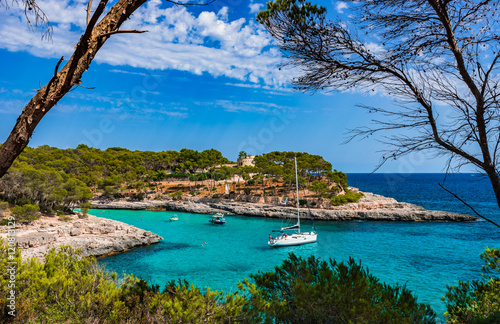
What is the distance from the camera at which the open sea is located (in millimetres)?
14375

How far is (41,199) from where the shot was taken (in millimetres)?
23000

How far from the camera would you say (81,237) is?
17422 mm

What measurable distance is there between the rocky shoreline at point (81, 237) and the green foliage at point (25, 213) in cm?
53

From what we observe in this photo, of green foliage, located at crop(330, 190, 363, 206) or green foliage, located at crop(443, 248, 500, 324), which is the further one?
green foliage, located at crop(330, 190, 363, 206)

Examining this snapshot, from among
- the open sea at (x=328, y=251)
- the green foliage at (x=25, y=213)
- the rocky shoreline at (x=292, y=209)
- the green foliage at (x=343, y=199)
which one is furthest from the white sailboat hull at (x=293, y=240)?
the green foliage at (x=25, y=213)

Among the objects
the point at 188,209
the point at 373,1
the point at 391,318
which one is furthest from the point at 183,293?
the point at 188,209

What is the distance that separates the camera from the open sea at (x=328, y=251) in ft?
47.2

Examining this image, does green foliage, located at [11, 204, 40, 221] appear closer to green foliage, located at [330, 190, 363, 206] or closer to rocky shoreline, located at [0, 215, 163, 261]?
rocky shoreline, located at [0, 215, 163, 261]

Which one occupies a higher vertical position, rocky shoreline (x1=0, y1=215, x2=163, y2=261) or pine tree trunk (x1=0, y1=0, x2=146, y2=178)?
pine tree trunk (x1=0, y1=0, x2=146, y2=178)

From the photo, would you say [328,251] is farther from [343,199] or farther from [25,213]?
[25,213]

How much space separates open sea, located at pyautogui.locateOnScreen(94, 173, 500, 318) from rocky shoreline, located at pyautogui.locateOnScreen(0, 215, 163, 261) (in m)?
0.82

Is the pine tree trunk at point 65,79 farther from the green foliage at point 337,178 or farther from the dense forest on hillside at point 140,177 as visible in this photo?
the green foliage at point 337,178

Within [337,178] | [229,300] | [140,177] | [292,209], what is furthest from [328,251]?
[140,177]

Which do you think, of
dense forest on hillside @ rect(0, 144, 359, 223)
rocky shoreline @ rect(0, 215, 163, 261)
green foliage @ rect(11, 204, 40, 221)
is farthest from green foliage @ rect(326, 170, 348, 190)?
green foliage @ rect(11, 204, 40, 221)
